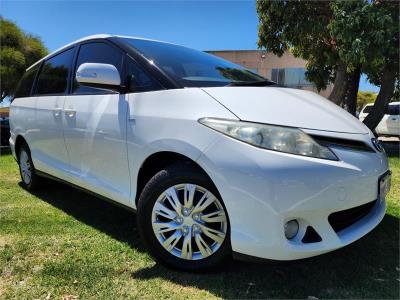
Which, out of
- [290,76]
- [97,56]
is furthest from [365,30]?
[290,76]

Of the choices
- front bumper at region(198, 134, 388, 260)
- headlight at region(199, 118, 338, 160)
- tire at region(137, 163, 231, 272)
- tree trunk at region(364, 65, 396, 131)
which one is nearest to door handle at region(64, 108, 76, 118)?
tire at region(137, 163, 231, 272)

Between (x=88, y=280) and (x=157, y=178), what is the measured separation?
80 cm

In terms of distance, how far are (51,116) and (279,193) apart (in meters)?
2.62

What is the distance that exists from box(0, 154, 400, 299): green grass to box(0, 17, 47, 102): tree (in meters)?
11.8

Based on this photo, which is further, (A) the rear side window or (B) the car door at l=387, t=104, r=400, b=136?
(A) the rear side window

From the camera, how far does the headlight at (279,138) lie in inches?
88.3

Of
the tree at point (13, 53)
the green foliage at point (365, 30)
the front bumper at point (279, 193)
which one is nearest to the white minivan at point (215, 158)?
the front bumper at point (279, 193)

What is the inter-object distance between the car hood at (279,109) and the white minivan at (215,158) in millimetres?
Result: 12

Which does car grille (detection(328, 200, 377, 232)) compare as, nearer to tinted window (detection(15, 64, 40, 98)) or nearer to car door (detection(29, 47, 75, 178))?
car door (detection(29, 47, 75, 178))

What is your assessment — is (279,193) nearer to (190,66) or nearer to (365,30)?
(190,66)

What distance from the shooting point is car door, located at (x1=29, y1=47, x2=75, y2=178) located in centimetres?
380

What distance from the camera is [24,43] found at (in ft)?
49.6

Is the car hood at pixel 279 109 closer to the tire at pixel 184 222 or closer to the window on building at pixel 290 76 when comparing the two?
the tire at pixel 184 222

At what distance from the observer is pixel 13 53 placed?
45.6 feet
